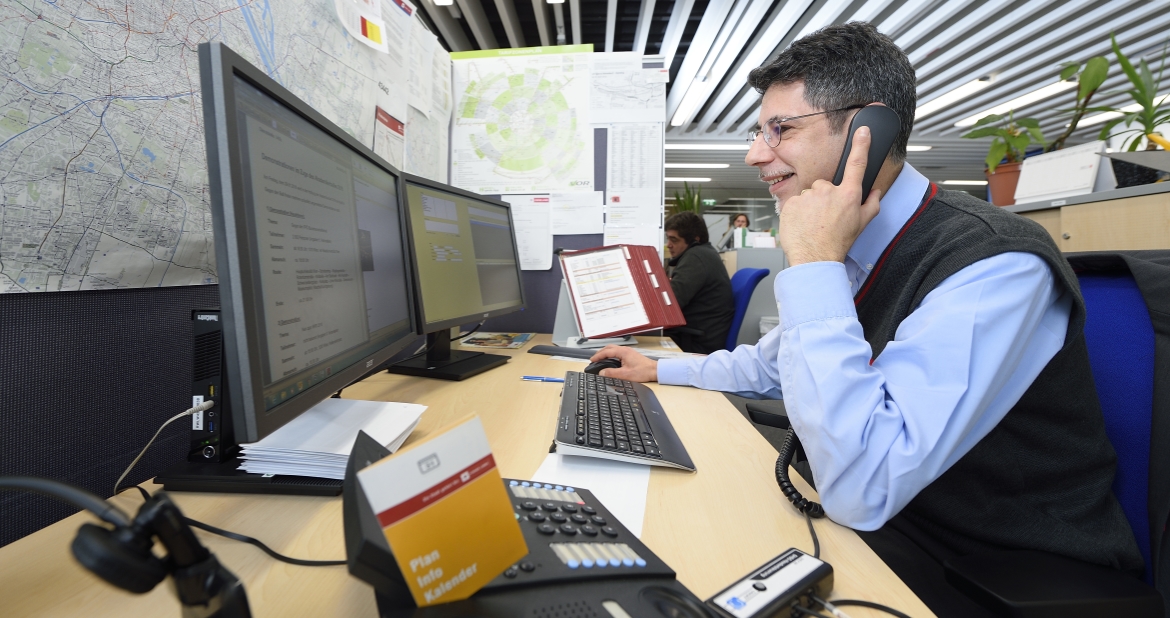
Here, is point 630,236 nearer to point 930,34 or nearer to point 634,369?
point 634,369

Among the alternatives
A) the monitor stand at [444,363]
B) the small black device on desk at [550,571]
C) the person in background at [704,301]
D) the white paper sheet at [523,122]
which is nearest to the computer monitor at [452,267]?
the monitor stand at [444,363]

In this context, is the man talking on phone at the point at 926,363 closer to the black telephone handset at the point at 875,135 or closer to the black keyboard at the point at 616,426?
the black telephone handset at the point at 875,135

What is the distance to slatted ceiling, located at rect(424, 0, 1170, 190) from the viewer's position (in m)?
4.52

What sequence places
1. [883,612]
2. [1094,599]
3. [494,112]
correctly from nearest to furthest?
1. [883,612]
2. [1094,599]
3. [494,112]

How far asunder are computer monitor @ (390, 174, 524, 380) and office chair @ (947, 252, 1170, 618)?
87 cm

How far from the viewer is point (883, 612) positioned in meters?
0.38

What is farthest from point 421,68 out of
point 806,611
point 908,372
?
point 806,611

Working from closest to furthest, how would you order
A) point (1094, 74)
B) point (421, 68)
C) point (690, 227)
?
point (421, 68) < point (1094, 74) < point (690, 227)

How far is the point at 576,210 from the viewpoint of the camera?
172 cm

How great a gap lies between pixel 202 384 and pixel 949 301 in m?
0.87

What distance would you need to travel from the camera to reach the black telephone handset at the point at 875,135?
0.76 meters

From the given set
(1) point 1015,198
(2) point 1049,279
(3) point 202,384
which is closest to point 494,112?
(3) point 202,384

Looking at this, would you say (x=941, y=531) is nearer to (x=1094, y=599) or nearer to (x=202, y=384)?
(x=1094, y=599)

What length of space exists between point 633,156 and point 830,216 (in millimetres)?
1100
